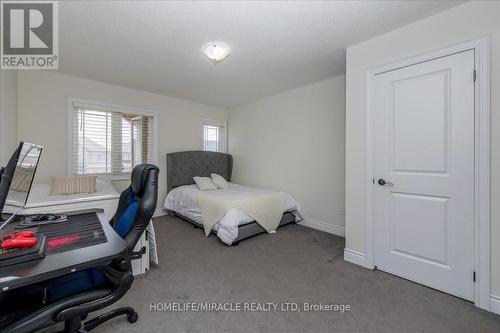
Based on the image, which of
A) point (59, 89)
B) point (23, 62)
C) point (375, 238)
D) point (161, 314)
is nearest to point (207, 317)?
point (161, 314)

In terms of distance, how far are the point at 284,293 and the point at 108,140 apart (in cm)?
370

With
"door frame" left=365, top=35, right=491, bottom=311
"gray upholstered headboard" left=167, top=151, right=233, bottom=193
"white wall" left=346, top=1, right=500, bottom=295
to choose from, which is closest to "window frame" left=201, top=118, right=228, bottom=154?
"gray upholstered headboard" left=167, top=151, right=233, bottom=193

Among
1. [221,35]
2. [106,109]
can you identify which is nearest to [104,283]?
[221,35]

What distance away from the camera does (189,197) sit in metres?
3.72

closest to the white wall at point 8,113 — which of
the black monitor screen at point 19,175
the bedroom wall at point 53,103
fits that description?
the bedroom wall at point 53,103

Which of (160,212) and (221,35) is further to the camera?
(160,212)

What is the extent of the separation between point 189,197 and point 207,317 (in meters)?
2.30

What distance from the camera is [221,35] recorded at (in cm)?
221

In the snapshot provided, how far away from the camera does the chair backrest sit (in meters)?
1.30

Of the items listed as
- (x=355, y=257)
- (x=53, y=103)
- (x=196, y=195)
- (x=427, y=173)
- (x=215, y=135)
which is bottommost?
(x=355, y=257)

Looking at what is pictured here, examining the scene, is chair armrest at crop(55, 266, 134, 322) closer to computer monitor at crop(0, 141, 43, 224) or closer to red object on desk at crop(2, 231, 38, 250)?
red object on desk at crop(2, 231, 38, 250)

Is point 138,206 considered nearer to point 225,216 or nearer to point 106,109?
point 225,216

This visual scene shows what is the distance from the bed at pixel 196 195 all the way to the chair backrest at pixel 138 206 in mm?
1519

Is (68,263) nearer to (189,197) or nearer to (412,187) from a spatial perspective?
(412,187)
